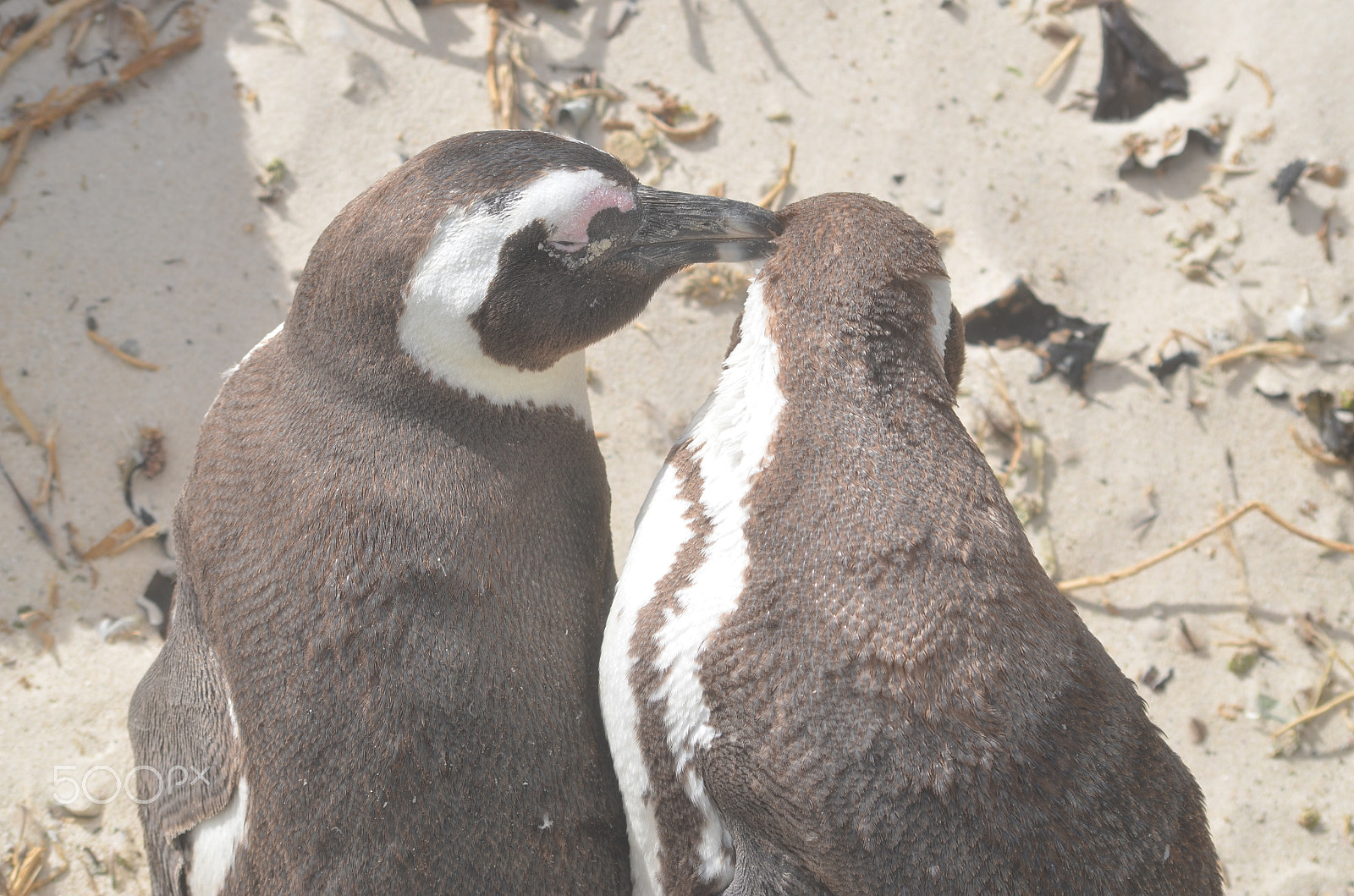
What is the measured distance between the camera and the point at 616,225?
5.80 feet

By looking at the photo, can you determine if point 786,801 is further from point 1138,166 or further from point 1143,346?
point 1138,166

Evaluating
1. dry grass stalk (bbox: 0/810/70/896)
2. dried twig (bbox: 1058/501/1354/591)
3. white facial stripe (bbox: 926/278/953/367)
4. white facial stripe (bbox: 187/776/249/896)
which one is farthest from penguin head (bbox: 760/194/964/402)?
dry grass stalk (bbox: 0/810/70/896)

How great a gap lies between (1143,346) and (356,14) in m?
2.55

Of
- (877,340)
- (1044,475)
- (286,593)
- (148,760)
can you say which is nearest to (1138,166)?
(1044,475)

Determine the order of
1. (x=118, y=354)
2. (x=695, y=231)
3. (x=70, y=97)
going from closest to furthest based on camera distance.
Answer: (x=695, y=231)
(x=118, y=354)
(x=70, y=97)

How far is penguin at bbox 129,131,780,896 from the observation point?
5.21 feet

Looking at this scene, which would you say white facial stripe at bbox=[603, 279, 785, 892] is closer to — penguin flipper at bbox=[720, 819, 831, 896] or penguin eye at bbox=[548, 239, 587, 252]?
penguin flipper at bbox=[720, 819, 831, 896]

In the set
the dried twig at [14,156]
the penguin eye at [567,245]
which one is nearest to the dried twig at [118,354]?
the dried twig at [14,156]

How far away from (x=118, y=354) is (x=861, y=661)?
218cm

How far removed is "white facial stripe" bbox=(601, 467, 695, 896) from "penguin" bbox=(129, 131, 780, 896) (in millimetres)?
51

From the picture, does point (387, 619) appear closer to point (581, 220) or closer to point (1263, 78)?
point (581, 220)

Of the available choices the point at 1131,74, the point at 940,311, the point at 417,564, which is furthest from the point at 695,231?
the point at 1131,74

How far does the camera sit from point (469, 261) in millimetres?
1656

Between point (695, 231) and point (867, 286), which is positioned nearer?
point (867, 286)
